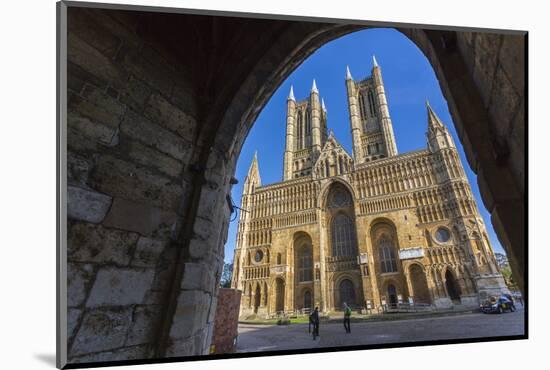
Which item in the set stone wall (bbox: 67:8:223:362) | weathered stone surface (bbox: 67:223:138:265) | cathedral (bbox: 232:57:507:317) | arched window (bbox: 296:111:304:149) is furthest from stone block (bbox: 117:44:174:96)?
A: arched window (bbox: 296:111:304:149)

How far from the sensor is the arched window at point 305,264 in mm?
21516

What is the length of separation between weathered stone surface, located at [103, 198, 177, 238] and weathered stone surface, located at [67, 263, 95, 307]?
25cm

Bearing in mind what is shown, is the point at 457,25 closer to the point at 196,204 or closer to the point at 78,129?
the point at 196,204

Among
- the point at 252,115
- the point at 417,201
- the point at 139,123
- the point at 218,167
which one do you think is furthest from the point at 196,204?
the point at 417,201

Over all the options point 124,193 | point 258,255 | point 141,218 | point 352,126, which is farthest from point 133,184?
point 352,126

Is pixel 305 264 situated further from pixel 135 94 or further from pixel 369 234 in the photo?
pixel 135 94

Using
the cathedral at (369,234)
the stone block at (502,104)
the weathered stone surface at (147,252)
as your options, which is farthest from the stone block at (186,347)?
the cathedral at (369,234)

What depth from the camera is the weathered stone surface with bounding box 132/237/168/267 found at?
1.58m

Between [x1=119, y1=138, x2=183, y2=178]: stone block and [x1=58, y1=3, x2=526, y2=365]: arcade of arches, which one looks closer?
[x1=58, y1=3, x2=526, y2=365]: arcade of arches

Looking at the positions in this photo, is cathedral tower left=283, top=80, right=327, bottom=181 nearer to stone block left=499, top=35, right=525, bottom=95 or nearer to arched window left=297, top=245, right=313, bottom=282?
arched window left=297, top=245, right=313, bottom=282

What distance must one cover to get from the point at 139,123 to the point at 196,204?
0.68 m

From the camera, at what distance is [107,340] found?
1.41m

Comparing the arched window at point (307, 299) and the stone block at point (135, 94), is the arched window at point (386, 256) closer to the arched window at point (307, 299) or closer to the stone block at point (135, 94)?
the arched window at point (307, 299)

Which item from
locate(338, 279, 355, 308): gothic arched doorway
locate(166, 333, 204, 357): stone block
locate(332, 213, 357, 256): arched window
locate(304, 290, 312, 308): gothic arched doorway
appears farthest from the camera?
locate(332, 213, 357, 256): arched window
